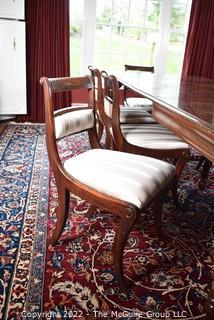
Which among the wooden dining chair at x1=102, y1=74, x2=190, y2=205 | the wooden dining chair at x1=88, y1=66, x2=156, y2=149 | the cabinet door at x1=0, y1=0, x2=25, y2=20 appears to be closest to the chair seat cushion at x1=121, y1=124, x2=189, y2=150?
the wooden dining chair at x1=102, y1=74, x2=190, y2=205

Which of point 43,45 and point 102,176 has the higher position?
point 43,45

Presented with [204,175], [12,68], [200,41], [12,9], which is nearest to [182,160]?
[204,175]

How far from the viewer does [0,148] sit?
8.68 ft

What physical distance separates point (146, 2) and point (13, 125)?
252cm

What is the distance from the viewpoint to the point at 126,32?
4.04 meters

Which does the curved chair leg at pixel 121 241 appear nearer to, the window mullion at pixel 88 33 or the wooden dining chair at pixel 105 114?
the wooden dining chair at pixel 105 114

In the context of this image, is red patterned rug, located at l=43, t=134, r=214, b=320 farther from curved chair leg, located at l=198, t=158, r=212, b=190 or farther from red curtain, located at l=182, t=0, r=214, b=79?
red curtain, located at l=182, t=0, r=214, b=79

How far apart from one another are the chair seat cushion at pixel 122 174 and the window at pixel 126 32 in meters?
3.08

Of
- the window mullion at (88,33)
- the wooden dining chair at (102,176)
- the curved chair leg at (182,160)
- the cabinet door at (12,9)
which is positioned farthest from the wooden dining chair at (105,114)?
the window mullion at (88,33)

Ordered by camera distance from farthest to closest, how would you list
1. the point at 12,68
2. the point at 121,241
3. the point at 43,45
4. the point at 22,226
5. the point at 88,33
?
the point at 88,33 → the point at 43,45 → the point at 12,68 → the point at 22,226 → the point at 121,241

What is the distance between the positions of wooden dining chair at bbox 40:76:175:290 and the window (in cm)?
288

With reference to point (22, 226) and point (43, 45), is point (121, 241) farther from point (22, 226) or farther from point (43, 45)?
point (43, 45)

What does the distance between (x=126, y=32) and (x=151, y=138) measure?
2.89 m

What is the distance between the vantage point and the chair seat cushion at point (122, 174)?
1057 millimetres
